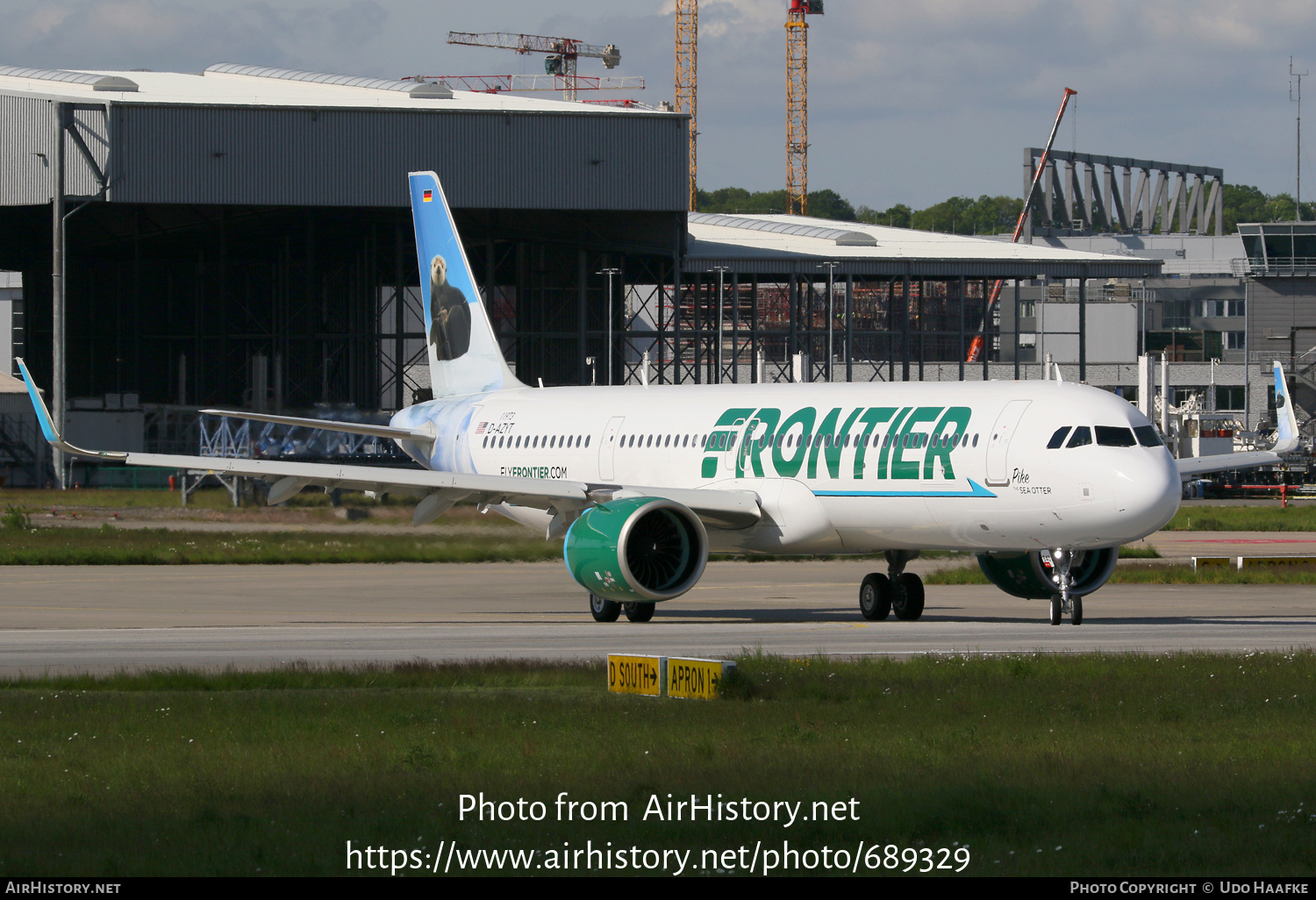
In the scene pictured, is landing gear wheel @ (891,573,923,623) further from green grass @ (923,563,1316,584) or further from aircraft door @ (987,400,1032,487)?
green grass @ (923,563,1316,584)

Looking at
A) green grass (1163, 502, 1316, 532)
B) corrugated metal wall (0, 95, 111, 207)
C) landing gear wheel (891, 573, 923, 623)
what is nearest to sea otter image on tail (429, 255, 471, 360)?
landing gear wheel (891, 573, 923, 623)

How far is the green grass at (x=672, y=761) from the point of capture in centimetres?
992

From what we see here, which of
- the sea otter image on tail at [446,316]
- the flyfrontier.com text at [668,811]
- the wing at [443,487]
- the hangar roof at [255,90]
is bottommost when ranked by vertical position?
the flyfrontier.com text at [668,811]

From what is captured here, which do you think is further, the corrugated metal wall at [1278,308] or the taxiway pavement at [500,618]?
the corrugated metal wall at [1278,308]

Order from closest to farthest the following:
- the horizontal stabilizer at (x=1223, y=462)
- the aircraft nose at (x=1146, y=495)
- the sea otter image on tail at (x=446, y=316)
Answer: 1. the aircraft nose at (x=1146, y=495)
2. the horizontal stabilizer at (x=1223, y=462)
3. the sea otter image on tail at (x=446, y=316)

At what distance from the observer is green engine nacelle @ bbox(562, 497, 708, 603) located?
88.3ft

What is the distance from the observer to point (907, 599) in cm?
2912

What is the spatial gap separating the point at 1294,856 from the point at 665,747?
16.9 feet

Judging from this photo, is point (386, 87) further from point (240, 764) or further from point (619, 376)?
point (240, 764)

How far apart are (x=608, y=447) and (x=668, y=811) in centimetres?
2217

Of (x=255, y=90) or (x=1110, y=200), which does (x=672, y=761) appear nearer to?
(x=255, y=90)

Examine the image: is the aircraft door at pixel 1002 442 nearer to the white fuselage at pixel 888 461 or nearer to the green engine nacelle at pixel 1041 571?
the white fuselage at pixel 888 461

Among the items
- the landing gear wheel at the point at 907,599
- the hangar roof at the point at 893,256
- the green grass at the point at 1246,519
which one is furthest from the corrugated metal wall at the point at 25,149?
the landing gear wheel at the point at 907,599

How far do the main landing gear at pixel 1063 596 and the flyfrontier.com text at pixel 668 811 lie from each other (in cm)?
1604
